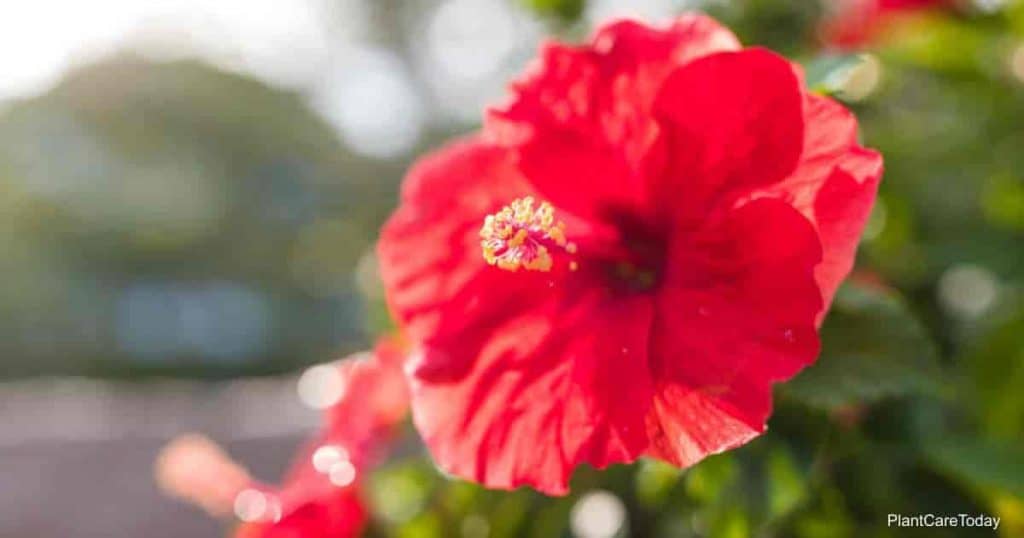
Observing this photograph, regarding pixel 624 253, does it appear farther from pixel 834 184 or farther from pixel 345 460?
pixel 345 460

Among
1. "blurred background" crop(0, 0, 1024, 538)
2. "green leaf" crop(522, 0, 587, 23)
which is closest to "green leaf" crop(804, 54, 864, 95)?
"blurred background" crop(0, 0, 1024, 538)

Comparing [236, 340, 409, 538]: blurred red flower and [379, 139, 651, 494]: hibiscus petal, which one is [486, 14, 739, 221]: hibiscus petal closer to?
[379, 139, 651, 494]: hibiscus petal

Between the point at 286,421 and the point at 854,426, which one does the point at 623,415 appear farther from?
the point at 286,421

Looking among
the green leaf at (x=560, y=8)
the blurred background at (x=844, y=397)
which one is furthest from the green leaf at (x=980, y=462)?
the green leaf at (x=560, y=8)

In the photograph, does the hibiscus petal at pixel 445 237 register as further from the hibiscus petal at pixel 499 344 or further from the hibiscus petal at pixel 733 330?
the hibiscus petal at pixel 733 330

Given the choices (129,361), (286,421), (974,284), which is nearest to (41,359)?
(129,361)

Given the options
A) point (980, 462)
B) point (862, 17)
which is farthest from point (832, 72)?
point (862, 17)
